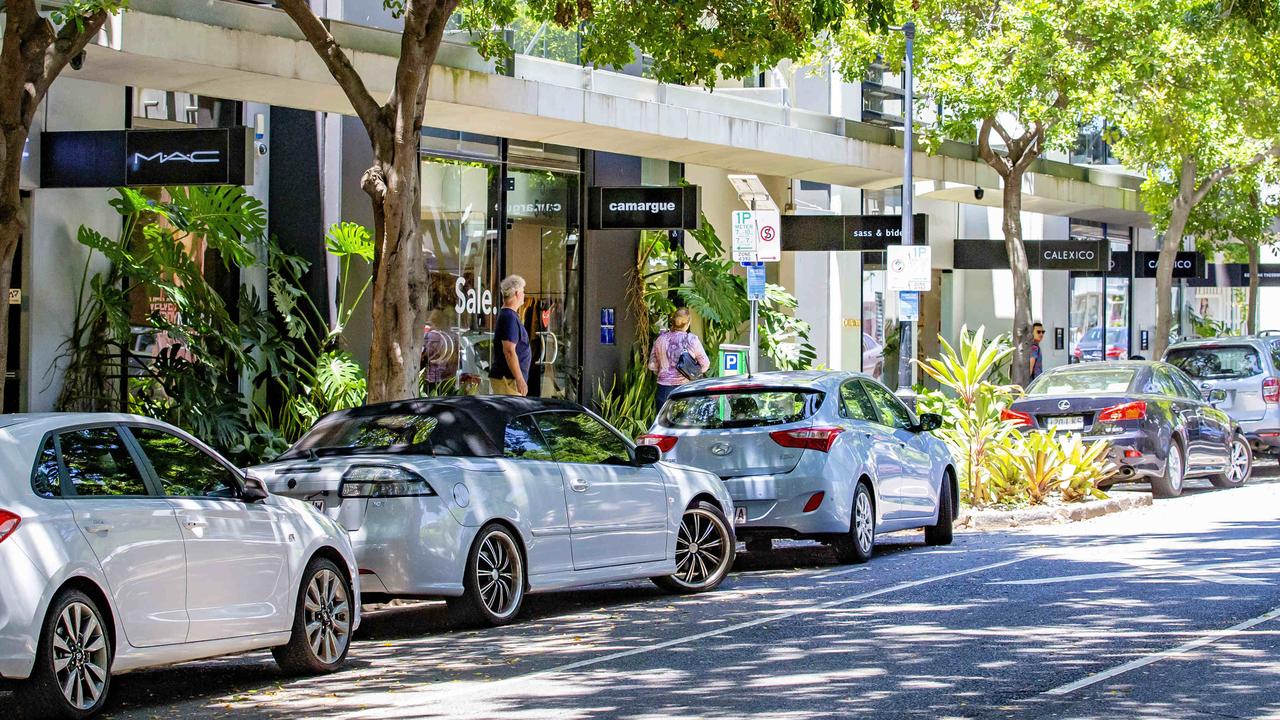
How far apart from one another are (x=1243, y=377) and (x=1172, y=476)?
4.24 meters

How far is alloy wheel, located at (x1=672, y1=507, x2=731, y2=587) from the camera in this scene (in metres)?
12.7

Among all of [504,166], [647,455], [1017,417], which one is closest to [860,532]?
[647,455]

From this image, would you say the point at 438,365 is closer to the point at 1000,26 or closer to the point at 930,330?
the point at 1000,26

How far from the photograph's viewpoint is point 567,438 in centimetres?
1179

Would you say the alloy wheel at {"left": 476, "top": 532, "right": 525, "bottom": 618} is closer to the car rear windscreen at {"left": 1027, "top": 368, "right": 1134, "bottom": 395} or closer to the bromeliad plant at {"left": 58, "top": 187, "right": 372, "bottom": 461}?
the bromeliad plant at {"left": 58, "top": 187, "right": 372, "bottom": 461}

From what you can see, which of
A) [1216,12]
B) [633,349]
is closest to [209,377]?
[633,349]

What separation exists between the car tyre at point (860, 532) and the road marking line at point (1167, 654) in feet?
12.8

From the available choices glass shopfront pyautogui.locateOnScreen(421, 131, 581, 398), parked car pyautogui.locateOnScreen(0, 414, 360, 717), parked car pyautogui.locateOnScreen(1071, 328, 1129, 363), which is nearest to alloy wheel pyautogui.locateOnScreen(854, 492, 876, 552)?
parked car pyautogui.locateOnScreen(0, 414, 360, 717)

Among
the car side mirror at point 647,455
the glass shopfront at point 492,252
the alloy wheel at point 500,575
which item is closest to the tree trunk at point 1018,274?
the glass shopfront at point 492,252

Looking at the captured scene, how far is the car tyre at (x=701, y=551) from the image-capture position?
41.7 ft

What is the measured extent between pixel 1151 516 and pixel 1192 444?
2820 mm

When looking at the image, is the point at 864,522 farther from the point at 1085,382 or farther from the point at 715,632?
the point at 1085,382

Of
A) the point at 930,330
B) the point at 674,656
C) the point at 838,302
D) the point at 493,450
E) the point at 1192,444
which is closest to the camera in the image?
the point at 674,656

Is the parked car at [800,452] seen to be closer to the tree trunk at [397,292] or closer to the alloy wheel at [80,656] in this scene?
the tree trunk at [397,292]
